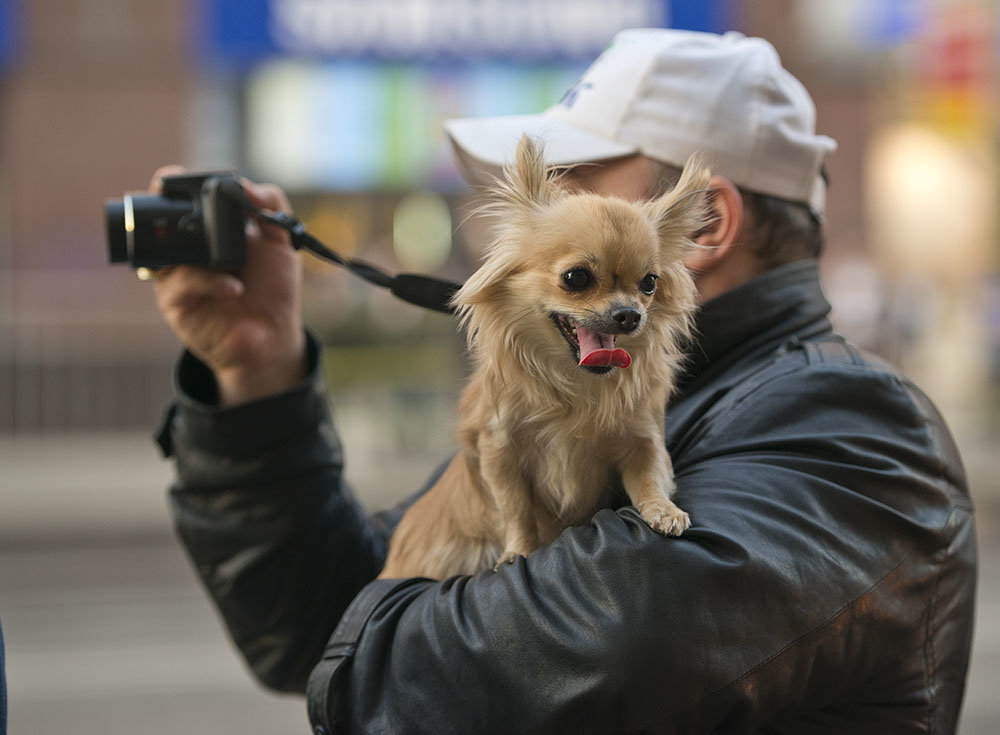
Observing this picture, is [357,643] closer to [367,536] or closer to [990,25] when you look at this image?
[367,536]

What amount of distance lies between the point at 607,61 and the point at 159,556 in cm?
813

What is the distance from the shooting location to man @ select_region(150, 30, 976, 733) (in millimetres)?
1552

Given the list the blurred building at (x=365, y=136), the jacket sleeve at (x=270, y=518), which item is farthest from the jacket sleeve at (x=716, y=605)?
the blurred building at (x=365, y=136)

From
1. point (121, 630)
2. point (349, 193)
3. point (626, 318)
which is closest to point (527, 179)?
point (626, 318)

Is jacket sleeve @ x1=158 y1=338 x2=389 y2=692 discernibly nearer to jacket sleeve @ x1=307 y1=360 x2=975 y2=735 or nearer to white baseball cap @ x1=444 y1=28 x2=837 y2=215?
jacket sleeve @ x1=307 y1=360 x2=975 y2=735

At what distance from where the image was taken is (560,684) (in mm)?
1539

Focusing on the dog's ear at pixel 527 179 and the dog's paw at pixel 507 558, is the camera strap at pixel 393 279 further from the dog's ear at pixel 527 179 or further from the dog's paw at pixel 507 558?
the dog's paw at pixel 507 558

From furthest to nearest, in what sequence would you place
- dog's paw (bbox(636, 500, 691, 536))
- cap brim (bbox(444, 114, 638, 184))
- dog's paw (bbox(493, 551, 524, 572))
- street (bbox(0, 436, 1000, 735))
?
street (bbox(0, 436, 1000, 735)), cap brim (bbox(444, 114, 638, 184)), dog's paw (bbox(493, 551, 524, 572)), dog's paw (bbox(636, 500, 691, 536))

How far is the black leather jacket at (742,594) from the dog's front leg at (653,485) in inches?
0.8

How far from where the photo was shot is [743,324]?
2.03 m

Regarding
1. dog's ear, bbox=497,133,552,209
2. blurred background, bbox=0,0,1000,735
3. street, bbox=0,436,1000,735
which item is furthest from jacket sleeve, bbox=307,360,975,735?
blurred background, bbox=0,0,1000,735

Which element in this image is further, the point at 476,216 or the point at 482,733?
the point at 476,216

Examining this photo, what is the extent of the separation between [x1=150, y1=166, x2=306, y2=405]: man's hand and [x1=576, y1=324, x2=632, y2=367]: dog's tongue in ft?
3.42

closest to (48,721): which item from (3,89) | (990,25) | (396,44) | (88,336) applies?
(88,336)
